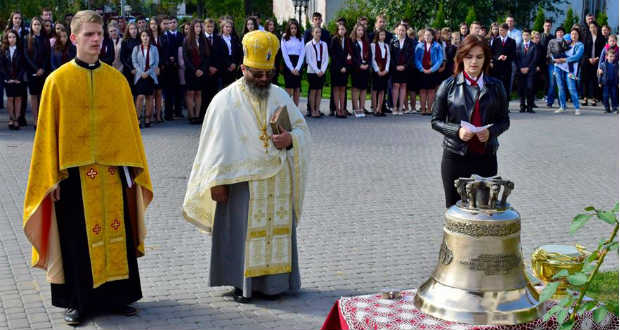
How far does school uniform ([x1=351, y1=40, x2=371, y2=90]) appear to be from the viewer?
18.2 metres

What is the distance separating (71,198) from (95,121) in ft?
1.77

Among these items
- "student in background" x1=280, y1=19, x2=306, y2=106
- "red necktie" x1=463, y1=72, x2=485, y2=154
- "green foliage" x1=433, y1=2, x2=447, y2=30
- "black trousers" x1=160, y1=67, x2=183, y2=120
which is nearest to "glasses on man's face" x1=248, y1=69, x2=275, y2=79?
"red necktie" x1=463, y1=72, x2=485, y2=154

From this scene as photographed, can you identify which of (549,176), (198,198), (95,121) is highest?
(95,121)

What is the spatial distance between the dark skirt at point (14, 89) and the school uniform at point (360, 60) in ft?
22.0

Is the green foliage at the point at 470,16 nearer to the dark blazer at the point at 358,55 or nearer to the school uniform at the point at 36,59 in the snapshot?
the dark blazer at the point at 358,55

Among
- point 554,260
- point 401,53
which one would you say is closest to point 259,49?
point 554,260

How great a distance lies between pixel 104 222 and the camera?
581 cm

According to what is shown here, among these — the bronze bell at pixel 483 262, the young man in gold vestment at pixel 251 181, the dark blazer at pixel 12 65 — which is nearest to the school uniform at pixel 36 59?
the dark blazer at pixel 12 65

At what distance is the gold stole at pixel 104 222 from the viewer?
572cm

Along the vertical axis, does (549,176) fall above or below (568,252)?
below

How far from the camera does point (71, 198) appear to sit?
5.73 meters

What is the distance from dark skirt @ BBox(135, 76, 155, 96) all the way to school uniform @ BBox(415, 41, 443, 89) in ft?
19.9

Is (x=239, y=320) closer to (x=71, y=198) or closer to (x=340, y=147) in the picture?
(x=71, y=198)

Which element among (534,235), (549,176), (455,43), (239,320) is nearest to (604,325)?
(239,320)
